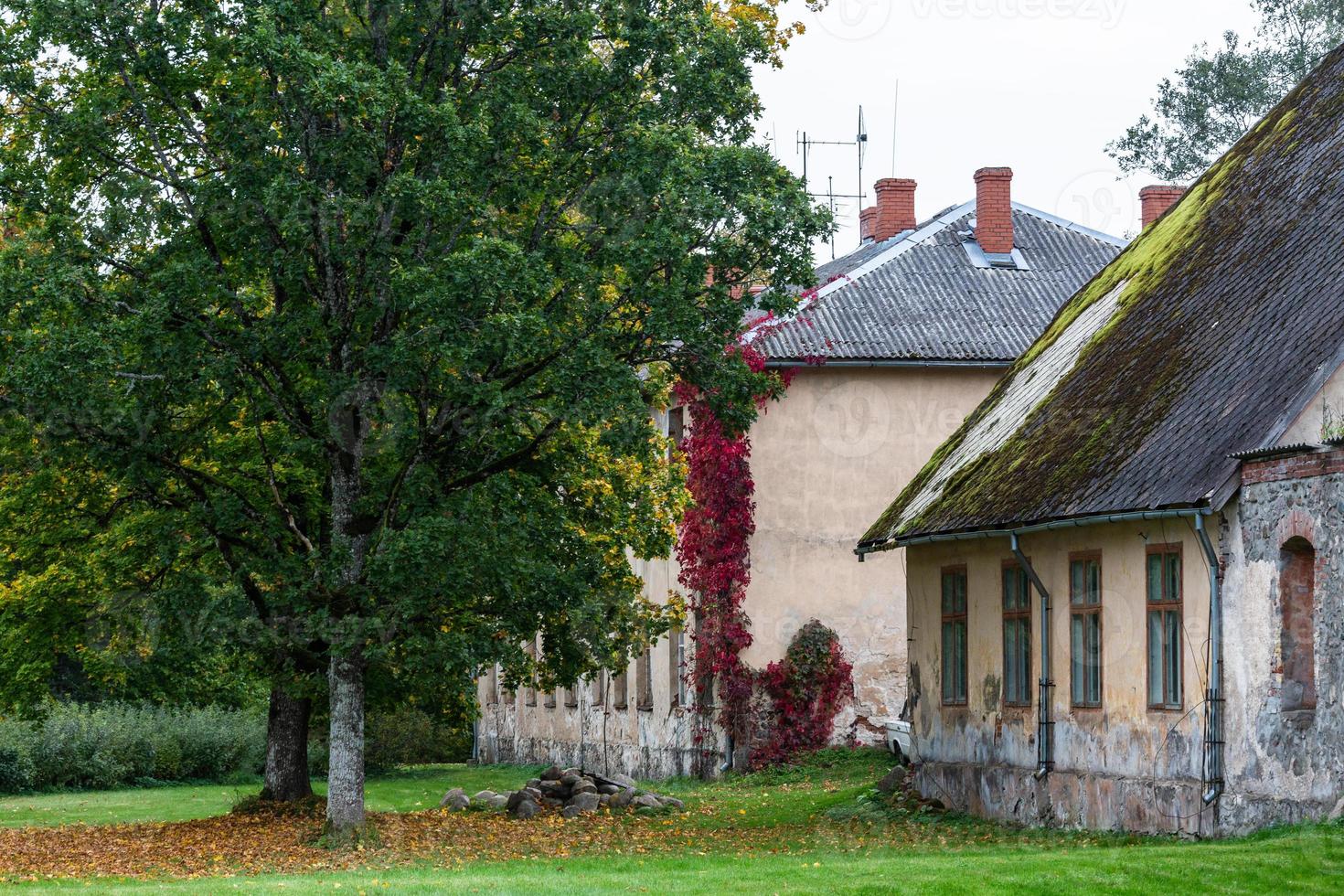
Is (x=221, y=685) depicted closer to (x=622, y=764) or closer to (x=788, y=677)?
(x=622, y=764)

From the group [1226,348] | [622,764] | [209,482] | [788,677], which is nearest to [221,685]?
[622,764]

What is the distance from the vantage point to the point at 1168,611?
55.8ft

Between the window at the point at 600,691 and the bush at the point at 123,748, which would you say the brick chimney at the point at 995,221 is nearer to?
the window at the point at 600,691

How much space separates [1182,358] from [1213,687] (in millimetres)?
3966

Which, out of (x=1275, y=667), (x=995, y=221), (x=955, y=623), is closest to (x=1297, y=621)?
(x=1275, y=667)

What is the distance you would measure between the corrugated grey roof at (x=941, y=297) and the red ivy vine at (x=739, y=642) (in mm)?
1440

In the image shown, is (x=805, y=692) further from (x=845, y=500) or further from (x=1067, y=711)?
(x=1067, y=711)

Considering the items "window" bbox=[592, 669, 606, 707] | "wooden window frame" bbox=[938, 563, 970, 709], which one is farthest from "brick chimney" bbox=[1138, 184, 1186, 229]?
"wooden window frame" bbox=[938, 563, 970, 709]

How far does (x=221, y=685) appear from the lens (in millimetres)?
40844

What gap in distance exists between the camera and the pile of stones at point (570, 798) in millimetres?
24094

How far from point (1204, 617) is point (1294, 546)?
1393 mm

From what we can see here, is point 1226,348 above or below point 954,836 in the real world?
above

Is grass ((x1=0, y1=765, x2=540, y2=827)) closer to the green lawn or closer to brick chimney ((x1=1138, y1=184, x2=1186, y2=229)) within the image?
the green lawn

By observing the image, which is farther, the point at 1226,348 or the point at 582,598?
the point at 582,598
